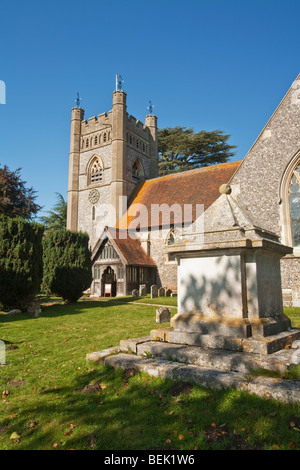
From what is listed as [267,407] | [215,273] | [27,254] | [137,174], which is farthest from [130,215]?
[267,407]

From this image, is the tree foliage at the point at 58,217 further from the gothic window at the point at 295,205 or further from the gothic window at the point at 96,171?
the gothic window at the point at 295,205

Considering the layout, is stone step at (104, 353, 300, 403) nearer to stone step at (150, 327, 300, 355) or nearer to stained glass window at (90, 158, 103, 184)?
stone step at (150, 327, 300, 355)

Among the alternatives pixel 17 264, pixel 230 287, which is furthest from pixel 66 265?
pixel 230 287

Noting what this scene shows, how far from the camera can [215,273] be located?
14.7ft

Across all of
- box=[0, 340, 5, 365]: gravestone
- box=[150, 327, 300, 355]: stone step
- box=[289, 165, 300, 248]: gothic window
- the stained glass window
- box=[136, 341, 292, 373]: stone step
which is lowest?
box=[0, 340, 5, 365]: gravestone

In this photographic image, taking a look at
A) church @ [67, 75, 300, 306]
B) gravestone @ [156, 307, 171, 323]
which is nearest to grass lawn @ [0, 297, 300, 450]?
church @ [67, 75, 300, 306]

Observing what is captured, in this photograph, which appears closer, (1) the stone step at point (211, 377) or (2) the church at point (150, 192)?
(1) the stone step at point (211, 377)

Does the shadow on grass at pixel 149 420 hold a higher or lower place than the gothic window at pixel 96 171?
lower

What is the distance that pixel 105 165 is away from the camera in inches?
1174

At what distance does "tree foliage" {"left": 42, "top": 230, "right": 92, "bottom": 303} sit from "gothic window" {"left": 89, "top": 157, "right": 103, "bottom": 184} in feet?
48.2

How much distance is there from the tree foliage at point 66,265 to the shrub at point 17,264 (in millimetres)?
2145

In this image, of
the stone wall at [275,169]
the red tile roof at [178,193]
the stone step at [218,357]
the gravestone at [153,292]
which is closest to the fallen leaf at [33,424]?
the stone step at [218,357]

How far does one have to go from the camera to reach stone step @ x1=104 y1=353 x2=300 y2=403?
2926mm

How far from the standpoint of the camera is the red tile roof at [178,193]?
22.6 metres
